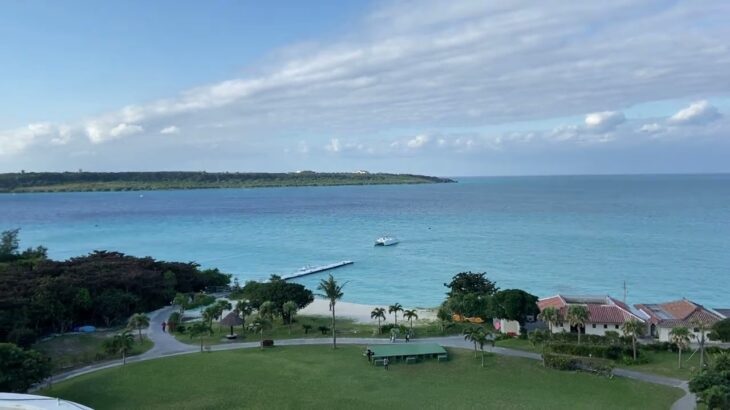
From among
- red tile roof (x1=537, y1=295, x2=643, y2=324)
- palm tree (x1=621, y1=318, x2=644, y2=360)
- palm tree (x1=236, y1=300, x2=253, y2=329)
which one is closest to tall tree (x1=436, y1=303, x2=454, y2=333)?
red tile roof (x1=537, y1=295, x2=643, y2=324)

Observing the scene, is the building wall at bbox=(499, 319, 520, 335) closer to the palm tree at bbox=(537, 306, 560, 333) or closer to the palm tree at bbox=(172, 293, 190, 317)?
the palm tree at bbox=(537, 306, 560, 333)

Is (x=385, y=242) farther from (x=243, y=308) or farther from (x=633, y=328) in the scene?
(x=633, y=328)

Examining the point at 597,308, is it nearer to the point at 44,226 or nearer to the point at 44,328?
the point at 44,328

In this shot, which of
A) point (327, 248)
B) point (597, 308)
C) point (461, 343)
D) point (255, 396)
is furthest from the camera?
point (327, 248)

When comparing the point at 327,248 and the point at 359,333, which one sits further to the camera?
the point at 327,248

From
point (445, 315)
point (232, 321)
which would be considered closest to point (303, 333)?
point (232, 321)

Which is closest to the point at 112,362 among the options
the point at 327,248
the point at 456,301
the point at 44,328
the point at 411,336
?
the point at 44,328
